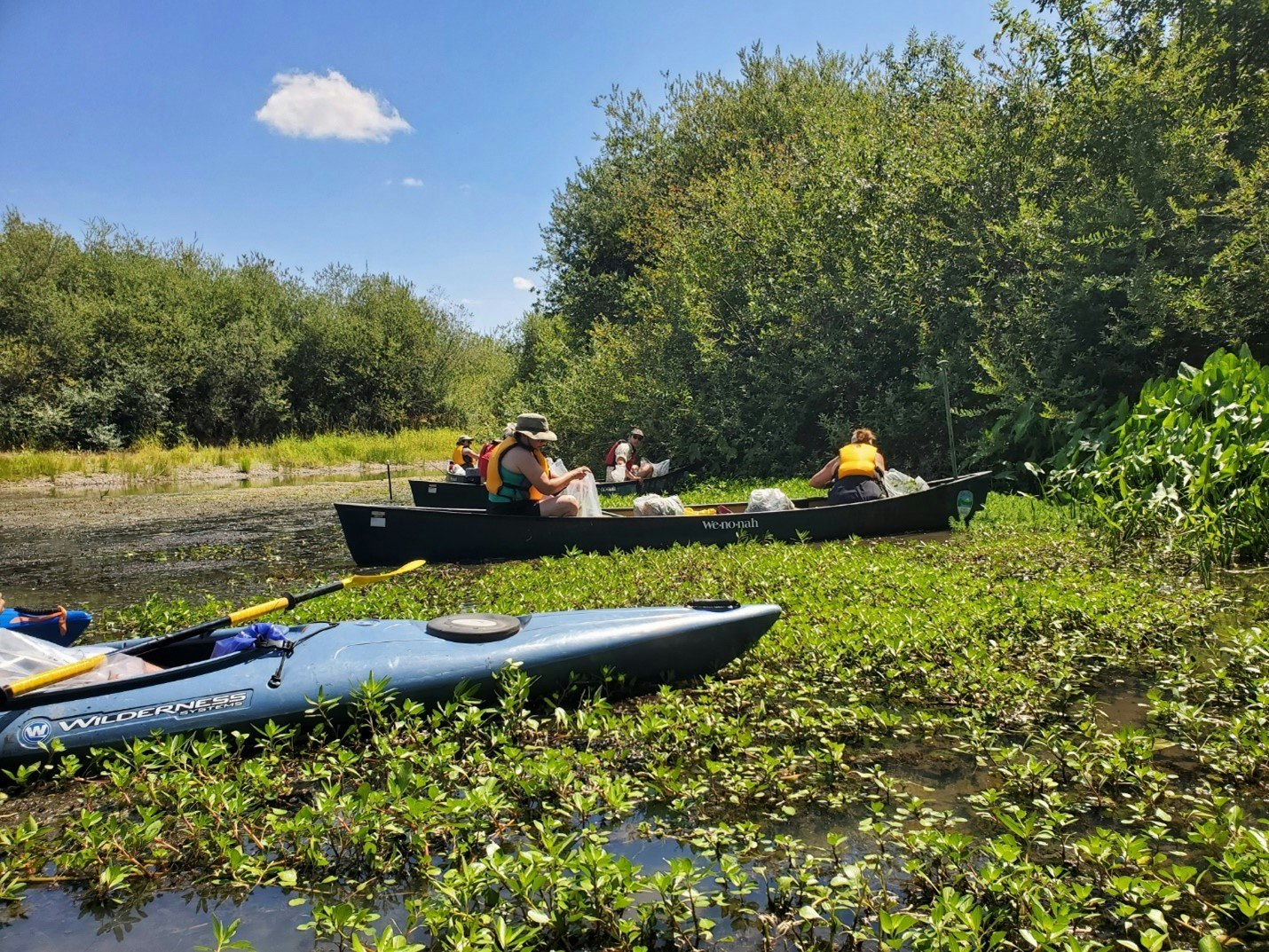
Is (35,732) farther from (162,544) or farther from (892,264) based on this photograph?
(892,264)

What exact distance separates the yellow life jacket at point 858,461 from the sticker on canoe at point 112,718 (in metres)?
7.00

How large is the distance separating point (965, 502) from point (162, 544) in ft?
36.7

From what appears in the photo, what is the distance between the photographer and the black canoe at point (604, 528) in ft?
29.7

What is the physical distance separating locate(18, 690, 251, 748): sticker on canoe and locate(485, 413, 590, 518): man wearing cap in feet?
16.4

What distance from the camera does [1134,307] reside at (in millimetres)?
10773

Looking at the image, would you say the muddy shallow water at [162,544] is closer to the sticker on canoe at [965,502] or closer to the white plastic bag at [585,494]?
the white plastic bag at [585,494]

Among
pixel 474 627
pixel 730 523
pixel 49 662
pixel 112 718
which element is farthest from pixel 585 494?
pixel 112 718

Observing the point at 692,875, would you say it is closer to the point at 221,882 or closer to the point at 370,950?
the point at 370,950

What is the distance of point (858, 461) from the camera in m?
9.57

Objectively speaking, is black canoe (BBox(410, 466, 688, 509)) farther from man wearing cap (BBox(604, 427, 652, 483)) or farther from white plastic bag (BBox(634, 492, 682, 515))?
white plastic bag (BBox(634, 492, 682, 515))

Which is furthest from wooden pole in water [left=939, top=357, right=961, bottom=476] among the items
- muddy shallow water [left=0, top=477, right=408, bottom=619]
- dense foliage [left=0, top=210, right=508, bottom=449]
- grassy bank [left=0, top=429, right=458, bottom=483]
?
dense foliage [left=0, top=210, right=508, bottom=449]

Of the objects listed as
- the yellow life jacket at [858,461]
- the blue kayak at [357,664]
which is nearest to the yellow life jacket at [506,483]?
the yellow life jacket at [858,461]

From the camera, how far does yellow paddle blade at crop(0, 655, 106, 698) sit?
390cm

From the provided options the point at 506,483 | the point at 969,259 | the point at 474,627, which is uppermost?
the point at 969,259
